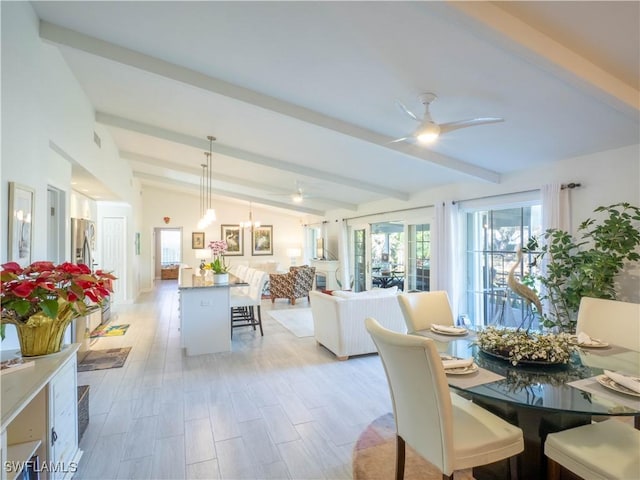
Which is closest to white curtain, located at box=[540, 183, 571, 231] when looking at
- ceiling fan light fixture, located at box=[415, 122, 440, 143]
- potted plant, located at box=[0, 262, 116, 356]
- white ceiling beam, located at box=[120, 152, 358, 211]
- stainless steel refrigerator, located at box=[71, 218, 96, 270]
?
ceiling fan light fixture, located at box=[415, 122, 440, 143]

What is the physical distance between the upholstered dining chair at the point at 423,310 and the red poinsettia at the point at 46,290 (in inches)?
86.5

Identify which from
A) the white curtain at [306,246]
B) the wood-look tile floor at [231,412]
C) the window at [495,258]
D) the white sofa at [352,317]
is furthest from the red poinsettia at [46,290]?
the white curtain at [306,246]

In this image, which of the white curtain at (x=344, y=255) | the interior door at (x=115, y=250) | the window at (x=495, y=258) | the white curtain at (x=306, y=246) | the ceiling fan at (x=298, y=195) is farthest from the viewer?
the white curtain at (x=306, y=246)

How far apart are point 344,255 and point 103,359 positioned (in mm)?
5807

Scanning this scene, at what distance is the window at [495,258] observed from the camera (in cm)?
447

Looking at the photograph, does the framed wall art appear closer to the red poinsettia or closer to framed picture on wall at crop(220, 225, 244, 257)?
the red poinsettia

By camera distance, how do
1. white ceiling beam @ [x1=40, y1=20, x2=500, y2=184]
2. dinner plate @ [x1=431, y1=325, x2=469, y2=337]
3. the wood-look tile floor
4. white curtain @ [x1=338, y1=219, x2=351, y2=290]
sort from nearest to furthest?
the wood-look tile floor → dinner plate @ [x1=431, y1=325, x2=469, y2=337] → white ceiling beam @ [x1=40, y1=20, x2=500, y2=184] → white curtain @ [x1=338, y1=219, x2=351, y2=290]

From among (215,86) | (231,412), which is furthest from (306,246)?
(231,412)

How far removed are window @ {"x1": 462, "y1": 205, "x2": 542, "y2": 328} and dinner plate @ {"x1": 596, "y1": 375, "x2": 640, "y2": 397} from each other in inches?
114

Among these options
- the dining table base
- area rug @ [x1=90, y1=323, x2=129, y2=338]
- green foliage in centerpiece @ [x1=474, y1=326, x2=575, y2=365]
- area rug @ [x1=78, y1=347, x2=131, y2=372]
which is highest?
green foliage in centerpiece @ [x1=474, y1=326, x2=575, y2=365]

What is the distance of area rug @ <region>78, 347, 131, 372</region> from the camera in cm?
390

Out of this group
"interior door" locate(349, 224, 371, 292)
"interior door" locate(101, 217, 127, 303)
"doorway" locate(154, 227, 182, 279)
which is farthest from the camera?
"doorway" locate(154, 227, 182, 279)

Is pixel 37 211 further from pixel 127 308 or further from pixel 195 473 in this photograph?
pixel 127 308

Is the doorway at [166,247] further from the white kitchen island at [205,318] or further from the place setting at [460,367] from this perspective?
the place setting at [460,367]
